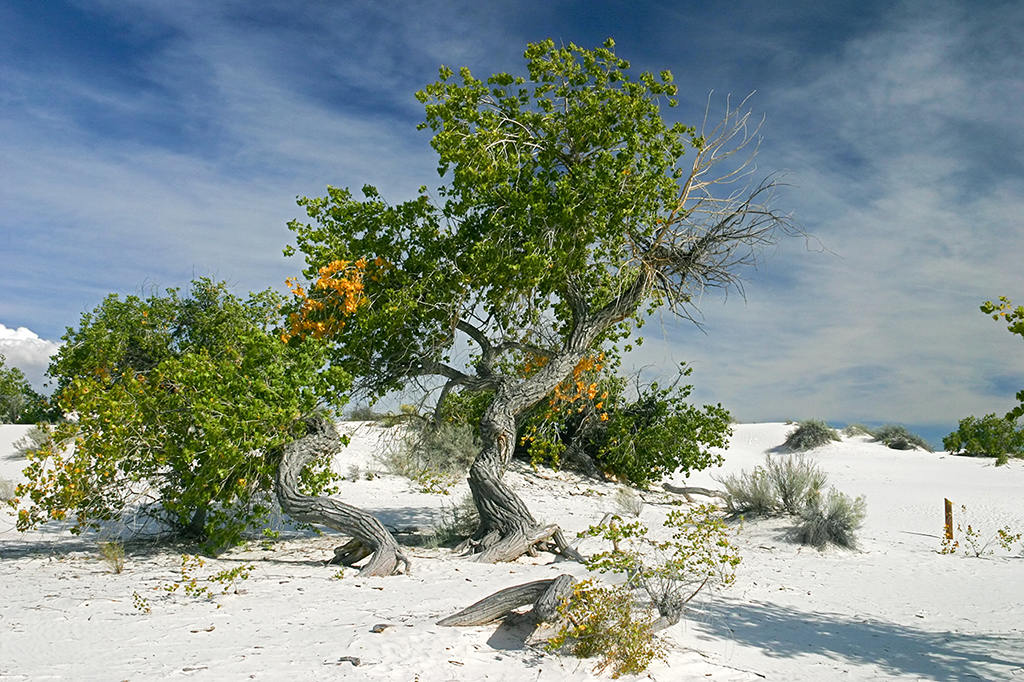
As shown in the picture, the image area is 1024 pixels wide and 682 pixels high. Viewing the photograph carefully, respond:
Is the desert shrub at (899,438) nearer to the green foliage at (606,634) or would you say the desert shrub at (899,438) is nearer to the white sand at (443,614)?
the white sand at (443,614)

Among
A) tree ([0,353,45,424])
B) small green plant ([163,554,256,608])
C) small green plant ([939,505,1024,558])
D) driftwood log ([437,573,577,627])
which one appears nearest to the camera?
driftwood log ([437,573,577,627])

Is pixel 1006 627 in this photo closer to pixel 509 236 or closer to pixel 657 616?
pixel 657 616

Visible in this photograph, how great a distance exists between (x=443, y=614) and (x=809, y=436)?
105 feet

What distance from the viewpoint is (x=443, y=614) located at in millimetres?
7051

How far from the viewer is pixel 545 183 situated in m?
A: 11.6

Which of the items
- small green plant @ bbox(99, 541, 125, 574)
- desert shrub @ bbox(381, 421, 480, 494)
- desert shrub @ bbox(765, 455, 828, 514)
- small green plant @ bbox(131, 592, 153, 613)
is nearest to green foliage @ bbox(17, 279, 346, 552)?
small green plant @ bbox(99, 541, 125, 574)

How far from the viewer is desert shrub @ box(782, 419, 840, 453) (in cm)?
3472

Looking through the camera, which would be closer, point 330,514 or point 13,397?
point 330,514

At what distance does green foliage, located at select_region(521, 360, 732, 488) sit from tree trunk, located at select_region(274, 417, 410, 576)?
307 inches

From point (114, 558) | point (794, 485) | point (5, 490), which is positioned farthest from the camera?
point (5, 490)

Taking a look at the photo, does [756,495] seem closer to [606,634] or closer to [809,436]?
[606,634]

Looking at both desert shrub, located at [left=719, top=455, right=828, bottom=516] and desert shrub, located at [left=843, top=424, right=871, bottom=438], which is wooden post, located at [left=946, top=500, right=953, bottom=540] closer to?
desert shrub, located at [left=719, top=455, right=828, bottom=516]

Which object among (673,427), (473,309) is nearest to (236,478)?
(473,309)

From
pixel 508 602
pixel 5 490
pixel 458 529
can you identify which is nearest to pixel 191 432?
pixel 458 529
